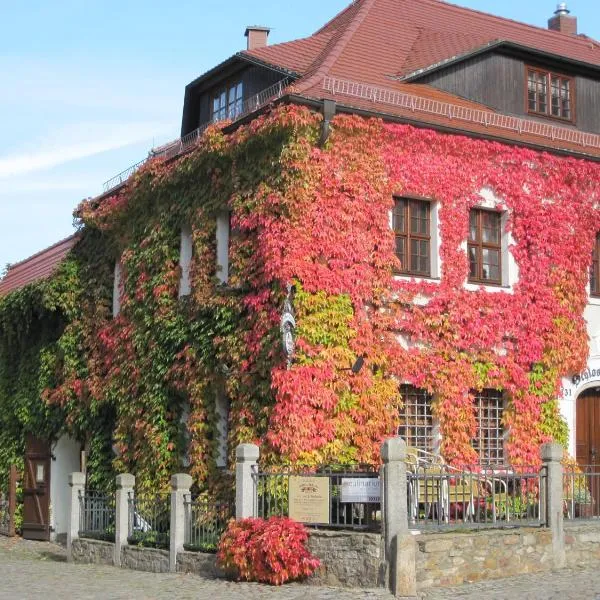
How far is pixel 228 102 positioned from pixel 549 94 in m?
6.44

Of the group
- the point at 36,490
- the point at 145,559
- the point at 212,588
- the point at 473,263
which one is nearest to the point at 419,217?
the point at 473,263

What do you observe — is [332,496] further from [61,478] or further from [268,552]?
[61,478]

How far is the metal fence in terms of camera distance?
19469 mm

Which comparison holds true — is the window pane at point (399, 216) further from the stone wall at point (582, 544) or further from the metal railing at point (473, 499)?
the stone wall at point (582, 544)

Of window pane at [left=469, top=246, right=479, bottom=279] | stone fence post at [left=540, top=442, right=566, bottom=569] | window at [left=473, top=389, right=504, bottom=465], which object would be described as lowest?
stone fence post at [left=540, top=442, right=566, bottom=569]

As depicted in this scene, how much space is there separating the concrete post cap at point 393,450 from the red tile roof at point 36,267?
13086 millimetres

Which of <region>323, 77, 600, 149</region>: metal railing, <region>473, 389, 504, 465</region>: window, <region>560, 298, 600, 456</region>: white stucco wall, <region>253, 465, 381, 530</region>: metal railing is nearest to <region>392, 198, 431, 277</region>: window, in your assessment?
<region>323, 77, 600, 149</region>: metal railing

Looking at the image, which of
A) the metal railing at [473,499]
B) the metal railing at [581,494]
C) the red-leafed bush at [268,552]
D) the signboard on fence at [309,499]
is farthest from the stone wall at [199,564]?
the metal railing at [581,494]

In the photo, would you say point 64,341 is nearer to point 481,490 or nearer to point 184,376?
point 184,376

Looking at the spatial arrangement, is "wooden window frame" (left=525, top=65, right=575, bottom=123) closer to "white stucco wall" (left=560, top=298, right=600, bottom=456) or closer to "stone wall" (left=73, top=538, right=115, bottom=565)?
"white stucco wall" (left=560, top=298, right=600, bottom=456)

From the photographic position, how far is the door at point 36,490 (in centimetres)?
2603

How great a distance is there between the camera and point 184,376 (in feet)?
68.2

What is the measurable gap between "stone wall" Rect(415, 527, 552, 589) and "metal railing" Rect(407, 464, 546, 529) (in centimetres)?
26

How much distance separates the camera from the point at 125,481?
20.3 m
